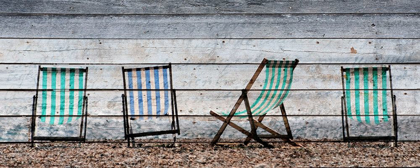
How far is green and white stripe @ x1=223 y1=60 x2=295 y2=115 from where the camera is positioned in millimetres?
4062

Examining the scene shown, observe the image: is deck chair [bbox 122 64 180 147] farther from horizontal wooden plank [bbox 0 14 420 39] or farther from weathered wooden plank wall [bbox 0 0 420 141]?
horizontal wooden plank [bbox 0 14 420 39]

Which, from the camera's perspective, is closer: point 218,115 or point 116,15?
point 218,115

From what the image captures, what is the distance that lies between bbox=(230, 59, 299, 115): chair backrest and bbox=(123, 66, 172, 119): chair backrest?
0.67 m

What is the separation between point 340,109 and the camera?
4.52 metres

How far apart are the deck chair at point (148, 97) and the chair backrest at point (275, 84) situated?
24.9 inches

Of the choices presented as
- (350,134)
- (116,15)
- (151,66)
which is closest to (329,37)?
(350,134)

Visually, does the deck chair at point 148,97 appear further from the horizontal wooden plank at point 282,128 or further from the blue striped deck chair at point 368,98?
the blue striped deck chair at point 368,98

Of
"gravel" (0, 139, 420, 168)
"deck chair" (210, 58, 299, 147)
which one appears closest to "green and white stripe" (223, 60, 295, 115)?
"deck chair" (210, 58, 299, 147)

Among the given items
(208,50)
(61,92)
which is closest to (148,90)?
(208,50)

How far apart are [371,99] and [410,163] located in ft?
3.17

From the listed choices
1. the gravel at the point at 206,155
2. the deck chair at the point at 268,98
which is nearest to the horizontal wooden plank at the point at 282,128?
the gravel at the point at 206,155

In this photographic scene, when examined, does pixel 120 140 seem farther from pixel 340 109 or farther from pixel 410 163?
pixel 410 163

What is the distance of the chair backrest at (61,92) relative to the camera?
4.36 meters

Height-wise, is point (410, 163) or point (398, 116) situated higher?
point (398, 116)
